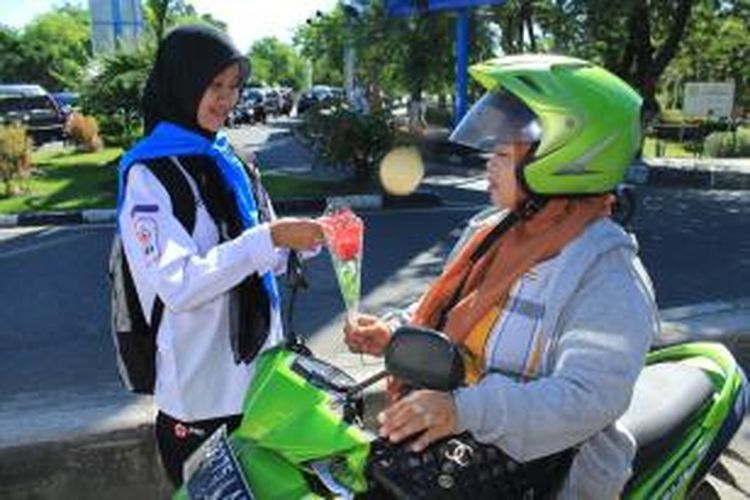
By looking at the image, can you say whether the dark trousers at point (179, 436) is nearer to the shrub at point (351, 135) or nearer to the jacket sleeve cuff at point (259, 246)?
the jacket sleeve cuff at point (259, 246)

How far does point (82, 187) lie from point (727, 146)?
17213mm

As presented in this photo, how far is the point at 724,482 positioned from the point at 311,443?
2.77 metres

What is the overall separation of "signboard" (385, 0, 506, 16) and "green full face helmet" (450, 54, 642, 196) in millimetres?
17246

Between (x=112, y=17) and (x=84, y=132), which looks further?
(x=112, y=17)

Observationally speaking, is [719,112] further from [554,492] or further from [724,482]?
[554,492]

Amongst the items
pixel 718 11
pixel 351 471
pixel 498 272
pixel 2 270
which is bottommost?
pixel 2 270

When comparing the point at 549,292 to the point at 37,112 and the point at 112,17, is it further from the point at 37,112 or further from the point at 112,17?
the point at 112,17

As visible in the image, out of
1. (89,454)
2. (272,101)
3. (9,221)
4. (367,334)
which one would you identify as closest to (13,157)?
(9,221)

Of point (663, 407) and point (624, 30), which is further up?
point (624, 30)

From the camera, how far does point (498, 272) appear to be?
2.15 metres

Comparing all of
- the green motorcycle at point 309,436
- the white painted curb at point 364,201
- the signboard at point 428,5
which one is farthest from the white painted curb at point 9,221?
the green motorcycle at point 309,436

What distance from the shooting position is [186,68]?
259 centimetres

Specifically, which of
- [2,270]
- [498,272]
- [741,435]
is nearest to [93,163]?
[2,270]

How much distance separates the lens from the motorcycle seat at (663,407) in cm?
250
